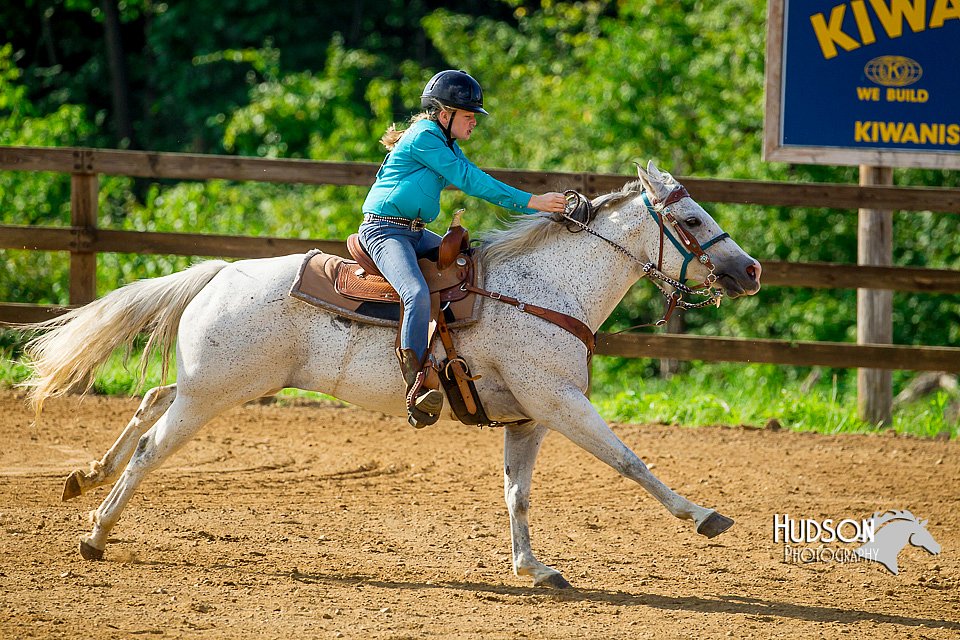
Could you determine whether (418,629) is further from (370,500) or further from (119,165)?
(119,165)

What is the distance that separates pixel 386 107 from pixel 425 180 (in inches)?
479

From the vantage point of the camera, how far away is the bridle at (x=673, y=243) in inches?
208

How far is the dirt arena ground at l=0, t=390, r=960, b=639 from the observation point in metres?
4.63

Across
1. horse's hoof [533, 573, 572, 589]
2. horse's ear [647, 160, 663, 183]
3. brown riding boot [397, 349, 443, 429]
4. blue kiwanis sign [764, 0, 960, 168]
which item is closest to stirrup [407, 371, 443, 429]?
brown riding boot [397, 349, 443, 429]

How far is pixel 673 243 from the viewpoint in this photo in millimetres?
5332

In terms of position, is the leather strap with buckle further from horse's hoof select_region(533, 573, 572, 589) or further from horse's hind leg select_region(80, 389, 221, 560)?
horse's hind leg select_region(80, 389, 221, 560)

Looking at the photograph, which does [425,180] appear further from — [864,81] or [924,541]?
[864,81]

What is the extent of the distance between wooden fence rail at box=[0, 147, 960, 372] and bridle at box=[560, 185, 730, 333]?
3468 mm

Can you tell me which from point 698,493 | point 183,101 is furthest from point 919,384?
point 183,101

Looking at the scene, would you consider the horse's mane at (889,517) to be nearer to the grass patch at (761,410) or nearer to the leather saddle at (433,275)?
the grass patch at (761,410)

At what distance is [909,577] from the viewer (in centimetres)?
553

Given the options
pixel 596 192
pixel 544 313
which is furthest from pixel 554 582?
pixel 596 192
